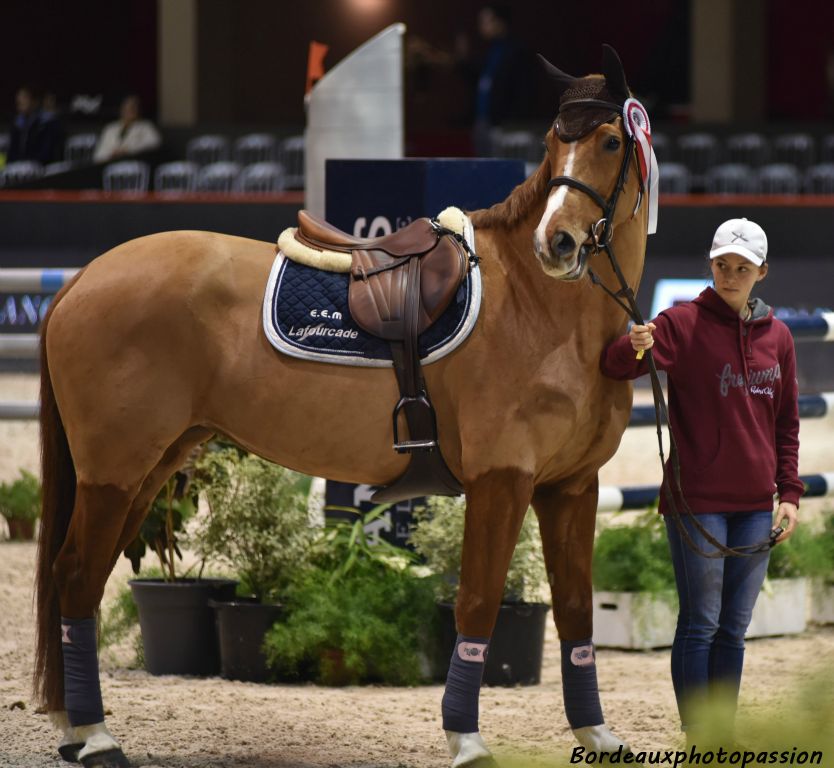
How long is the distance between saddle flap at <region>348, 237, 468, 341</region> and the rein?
1.15 feet

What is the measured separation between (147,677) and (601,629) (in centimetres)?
184

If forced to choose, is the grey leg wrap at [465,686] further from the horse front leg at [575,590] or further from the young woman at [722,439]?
the young woman at [722,439]

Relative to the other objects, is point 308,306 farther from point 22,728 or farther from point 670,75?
point 670,75

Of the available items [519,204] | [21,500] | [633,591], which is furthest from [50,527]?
[21,500]

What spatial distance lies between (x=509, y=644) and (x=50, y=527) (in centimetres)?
176

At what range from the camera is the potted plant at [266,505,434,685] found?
494cm

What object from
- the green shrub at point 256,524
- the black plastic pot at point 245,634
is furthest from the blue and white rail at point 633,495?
the black plastic pot at point 245,634

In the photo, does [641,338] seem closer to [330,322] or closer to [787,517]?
[787,517]

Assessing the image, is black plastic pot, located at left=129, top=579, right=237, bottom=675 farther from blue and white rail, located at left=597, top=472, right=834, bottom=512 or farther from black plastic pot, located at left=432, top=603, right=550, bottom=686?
blue and white rail, located at left=597, top=472, right=834, bottom=512

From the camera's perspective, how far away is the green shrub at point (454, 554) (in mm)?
5082

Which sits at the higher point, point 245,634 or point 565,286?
point 565,286

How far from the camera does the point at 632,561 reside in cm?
571

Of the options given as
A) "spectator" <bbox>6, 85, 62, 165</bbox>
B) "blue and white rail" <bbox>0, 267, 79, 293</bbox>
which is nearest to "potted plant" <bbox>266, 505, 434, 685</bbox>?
"blue and white rail" <bbox>0, 267, 79, 293</bbox>

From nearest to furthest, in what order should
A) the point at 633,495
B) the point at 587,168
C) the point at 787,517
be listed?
the point at 587,168
the point at 787,517
the point at 633,495
